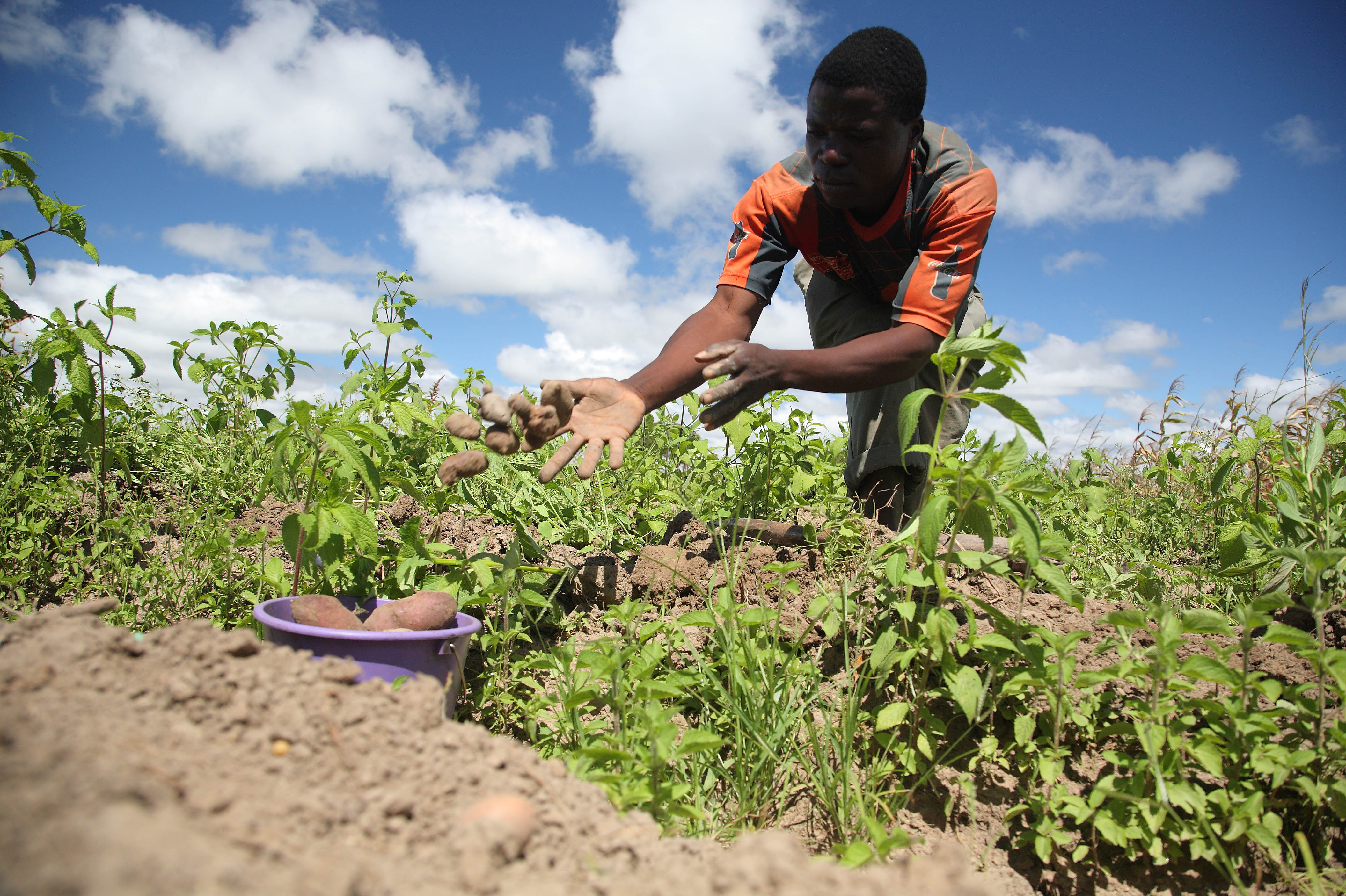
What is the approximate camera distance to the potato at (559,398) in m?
2.08

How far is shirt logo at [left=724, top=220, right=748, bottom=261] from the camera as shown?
3.05m

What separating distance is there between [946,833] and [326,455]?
6.72 ft

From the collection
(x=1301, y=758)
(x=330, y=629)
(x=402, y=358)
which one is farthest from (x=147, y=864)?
(x=402, y=358)

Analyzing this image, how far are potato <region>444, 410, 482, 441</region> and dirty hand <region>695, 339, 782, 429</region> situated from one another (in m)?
0.66

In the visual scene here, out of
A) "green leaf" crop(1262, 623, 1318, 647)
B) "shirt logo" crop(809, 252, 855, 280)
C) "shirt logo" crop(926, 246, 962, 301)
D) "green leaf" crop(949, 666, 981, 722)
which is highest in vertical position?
"shirt logo" crop(809, 252, 855, 280)

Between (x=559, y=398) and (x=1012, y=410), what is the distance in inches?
48.4

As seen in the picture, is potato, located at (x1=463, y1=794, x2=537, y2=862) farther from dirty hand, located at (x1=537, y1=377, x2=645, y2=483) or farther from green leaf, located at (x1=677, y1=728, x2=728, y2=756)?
dirty hand, located at (x1=537, y1=377, x2=645, y2=483)

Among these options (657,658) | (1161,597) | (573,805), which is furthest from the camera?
(1161,597)

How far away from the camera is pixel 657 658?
1806mm

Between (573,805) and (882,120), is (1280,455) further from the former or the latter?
(573,805)

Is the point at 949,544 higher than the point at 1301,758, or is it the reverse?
the point at 949,544

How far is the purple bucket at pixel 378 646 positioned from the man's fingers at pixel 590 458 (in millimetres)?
514

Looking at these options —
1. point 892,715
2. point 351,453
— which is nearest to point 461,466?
point 351,453

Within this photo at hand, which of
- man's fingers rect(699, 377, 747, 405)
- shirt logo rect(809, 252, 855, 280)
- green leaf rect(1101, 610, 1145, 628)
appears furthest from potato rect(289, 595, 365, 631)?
shirt logo rect(809, 252, 855, 280)
